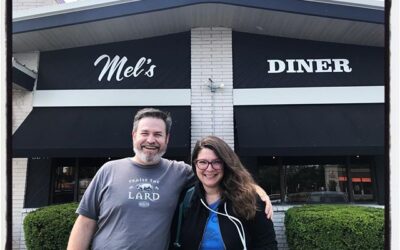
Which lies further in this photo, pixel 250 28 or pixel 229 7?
pixel 250 28

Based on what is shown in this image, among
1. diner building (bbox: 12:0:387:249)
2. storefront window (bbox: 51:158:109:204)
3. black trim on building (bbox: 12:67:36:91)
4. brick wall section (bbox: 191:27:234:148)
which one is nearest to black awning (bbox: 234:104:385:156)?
diner building (bbox: 12:0:387:249)

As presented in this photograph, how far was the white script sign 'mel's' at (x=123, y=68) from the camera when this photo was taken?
7703mm

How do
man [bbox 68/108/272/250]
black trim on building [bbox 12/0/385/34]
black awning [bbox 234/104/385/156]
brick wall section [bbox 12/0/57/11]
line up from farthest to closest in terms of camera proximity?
brick wall section [bbox 12/0/57/11] → black trim on building [bbox 12/0/385/34] → black awning [bbox 234/104/385/156] → man [bbox 68/108/272/250]

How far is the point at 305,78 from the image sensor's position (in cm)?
768

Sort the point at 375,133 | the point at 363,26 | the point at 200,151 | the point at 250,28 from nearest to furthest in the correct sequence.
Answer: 1. the point at 200,151
2. the point at 375,133
3. the point at 363,26
4. the point at 250,28

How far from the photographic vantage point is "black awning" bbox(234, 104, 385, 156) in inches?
258

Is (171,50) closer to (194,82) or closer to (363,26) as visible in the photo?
(194,82)

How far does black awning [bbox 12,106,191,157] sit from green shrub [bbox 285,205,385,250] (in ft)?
7.66

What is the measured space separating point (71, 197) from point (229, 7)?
4804 mm

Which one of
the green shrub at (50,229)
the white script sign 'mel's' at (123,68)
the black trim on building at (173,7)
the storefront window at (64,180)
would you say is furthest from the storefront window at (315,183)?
the storefront window at (64,180)

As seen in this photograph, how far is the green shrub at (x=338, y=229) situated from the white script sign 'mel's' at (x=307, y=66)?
9.63 ft

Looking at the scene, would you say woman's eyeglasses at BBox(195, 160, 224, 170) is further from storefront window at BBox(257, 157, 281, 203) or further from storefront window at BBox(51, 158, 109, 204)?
storefront window at BBox(51, 158, 109, 204)

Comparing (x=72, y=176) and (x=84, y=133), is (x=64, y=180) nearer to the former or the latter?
(x=72, y=176)

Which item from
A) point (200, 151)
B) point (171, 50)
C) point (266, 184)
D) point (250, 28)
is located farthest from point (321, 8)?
point (200, 151)
